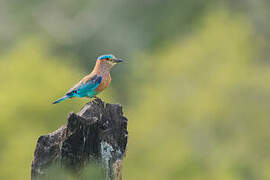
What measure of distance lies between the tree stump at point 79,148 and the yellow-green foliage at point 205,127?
62.3ft

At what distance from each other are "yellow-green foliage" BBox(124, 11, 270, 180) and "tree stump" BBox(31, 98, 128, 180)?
1900 centimetres

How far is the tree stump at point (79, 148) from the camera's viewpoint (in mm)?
6184

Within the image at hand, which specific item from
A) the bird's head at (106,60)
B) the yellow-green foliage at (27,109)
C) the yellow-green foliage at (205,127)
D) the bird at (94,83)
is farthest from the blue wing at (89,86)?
the yellow-green foliage at (205,127)

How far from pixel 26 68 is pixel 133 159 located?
4.99m

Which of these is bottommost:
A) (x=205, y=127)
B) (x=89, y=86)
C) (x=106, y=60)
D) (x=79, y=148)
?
(x=79, y=148)

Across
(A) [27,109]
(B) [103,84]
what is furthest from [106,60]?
(A) [27,109]

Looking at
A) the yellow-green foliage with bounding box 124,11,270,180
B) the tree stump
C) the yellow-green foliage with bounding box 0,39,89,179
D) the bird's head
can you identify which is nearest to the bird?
the bird's head

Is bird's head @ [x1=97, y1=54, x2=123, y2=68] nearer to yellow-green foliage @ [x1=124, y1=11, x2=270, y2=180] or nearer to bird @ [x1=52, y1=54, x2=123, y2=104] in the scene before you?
bird @ [x1=52, y1=54, x2=123, y2=104]

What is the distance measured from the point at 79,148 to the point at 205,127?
21523mm

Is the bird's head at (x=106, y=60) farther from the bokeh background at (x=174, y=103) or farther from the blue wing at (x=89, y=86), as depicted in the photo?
the bokeh background at (x=174, y=103)

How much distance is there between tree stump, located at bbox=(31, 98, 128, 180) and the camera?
618cm

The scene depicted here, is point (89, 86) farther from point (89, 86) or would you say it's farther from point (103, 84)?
point (103, 84)

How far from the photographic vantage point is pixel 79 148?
630cm

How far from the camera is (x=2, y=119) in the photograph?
24.7 metres
